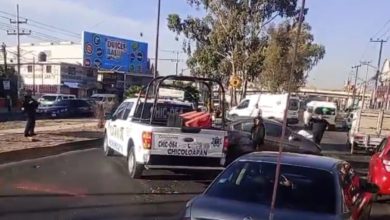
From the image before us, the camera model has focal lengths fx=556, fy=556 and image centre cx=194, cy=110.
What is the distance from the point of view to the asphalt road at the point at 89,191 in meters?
8.35

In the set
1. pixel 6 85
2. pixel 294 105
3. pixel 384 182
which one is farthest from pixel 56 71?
pixel 384 182

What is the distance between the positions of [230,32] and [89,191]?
101ft

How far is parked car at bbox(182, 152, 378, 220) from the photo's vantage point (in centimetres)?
484

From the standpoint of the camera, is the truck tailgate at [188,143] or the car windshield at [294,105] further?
the car windshield at [294,105]

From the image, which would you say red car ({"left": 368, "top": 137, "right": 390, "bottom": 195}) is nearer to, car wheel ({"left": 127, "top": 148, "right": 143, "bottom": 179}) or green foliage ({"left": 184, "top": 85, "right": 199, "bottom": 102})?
car wheel ({"left": 127, "top": 148, "right": 143, "bottom": 179})

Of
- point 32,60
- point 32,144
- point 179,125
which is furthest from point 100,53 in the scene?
point 179,125

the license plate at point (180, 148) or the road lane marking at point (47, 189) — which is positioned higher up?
the license plate at point (180, 148)

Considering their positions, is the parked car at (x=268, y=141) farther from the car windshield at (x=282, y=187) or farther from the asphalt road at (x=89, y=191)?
the car windshield at (x=282, y=187)

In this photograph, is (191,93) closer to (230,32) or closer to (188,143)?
(188,143)

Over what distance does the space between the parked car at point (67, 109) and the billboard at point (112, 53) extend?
2254 cm

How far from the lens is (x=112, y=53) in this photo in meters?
69.6

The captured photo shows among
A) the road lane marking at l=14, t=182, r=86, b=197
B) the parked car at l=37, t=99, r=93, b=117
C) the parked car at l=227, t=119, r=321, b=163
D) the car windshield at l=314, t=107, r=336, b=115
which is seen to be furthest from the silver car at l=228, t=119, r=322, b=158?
the parked car at l=37, t=99, r=93, b=117

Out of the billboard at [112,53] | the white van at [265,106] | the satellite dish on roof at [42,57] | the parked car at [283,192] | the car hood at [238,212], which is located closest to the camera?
the car hood at [238,212]

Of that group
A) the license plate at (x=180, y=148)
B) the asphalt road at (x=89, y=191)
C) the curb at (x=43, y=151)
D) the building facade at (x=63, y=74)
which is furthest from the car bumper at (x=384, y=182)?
the building facade at (x=63, y=74)
